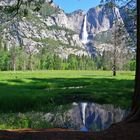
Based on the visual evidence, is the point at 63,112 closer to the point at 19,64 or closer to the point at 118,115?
the point at 118,115

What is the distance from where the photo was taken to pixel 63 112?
29.1m

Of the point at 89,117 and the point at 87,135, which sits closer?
the point at 87,135

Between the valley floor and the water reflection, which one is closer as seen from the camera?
the valley floor

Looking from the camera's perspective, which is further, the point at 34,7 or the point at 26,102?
the point at 26,102

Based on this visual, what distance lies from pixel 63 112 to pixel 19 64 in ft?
513

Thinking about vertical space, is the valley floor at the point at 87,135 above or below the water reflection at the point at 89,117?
above

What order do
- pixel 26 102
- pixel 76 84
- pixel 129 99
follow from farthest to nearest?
pixel 76 84, pixel 129 99, pixel 26 102

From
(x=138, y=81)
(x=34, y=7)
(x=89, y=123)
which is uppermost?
(x=34, y=7)

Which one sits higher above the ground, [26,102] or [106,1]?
[106,1]

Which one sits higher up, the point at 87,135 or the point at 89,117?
the point at 87,135

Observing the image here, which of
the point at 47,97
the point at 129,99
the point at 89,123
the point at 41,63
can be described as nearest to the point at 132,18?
the point at 129,99

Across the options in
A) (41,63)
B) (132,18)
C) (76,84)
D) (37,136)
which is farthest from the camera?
(41,63)

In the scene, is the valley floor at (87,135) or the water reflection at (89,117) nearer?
the valley floor at (87,135)

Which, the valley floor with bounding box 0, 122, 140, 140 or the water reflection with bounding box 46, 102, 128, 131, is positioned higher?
the valley floor with bounding box 0, 122, 140, 140
